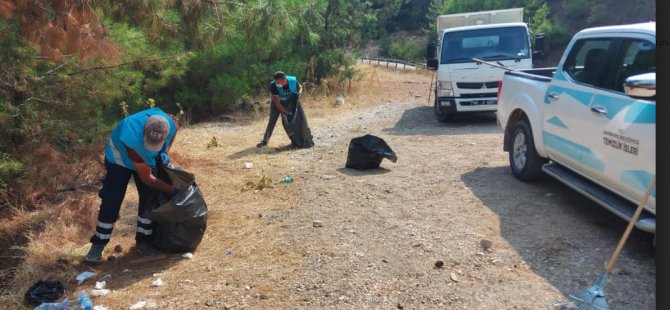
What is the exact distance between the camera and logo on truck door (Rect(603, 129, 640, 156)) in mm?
4225

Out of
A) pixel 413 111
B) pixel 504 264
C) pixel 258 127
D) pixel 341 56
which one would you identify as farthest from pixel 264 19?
pixel 341 56

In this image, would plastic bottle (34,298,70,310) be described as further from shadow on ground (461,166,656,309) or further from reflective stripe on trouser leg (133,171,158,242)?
shadow on ground (461,166,656,309)

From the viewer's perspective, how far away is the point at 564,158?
5.58m

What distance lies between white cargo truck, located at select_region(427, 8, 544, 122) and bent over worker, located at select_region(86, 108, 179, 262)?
766 centimetres

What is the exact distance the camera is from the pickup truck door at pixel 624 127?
4.12 metres

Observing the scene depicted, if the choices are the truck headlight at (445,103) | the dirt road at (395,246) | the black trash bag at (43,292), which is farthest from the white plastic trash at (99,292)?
the truck headlight at (445,103)

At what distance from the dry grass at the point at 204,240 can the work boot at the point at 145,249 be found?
0.11 metres

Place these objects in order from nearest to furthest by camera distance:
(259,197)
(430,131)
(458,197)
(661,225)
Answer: (661,225) < (458,197) < (259,197) < (430,131)

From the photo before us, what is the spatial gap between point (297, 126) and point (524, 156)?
4.15 metres

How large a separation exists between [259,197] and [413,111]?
862cm

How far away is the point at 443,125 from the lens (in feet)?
39.8

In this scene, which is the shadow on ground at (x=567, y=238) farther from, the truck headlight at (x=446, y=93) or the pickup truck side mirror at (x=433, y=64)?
the pickup truck side mirror at (x=433, y=64)

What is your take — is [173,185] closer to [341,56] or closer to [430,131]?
[430,131]

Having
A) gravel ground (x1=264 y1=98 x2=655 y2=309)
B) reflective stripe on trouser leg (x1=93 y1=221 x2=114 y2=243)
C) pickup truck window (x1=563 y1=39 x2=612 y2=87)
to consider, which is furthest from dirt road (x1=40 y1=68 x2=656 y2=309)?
pickup truck window (x1=563 y1=39 x2=612 y2=87)
